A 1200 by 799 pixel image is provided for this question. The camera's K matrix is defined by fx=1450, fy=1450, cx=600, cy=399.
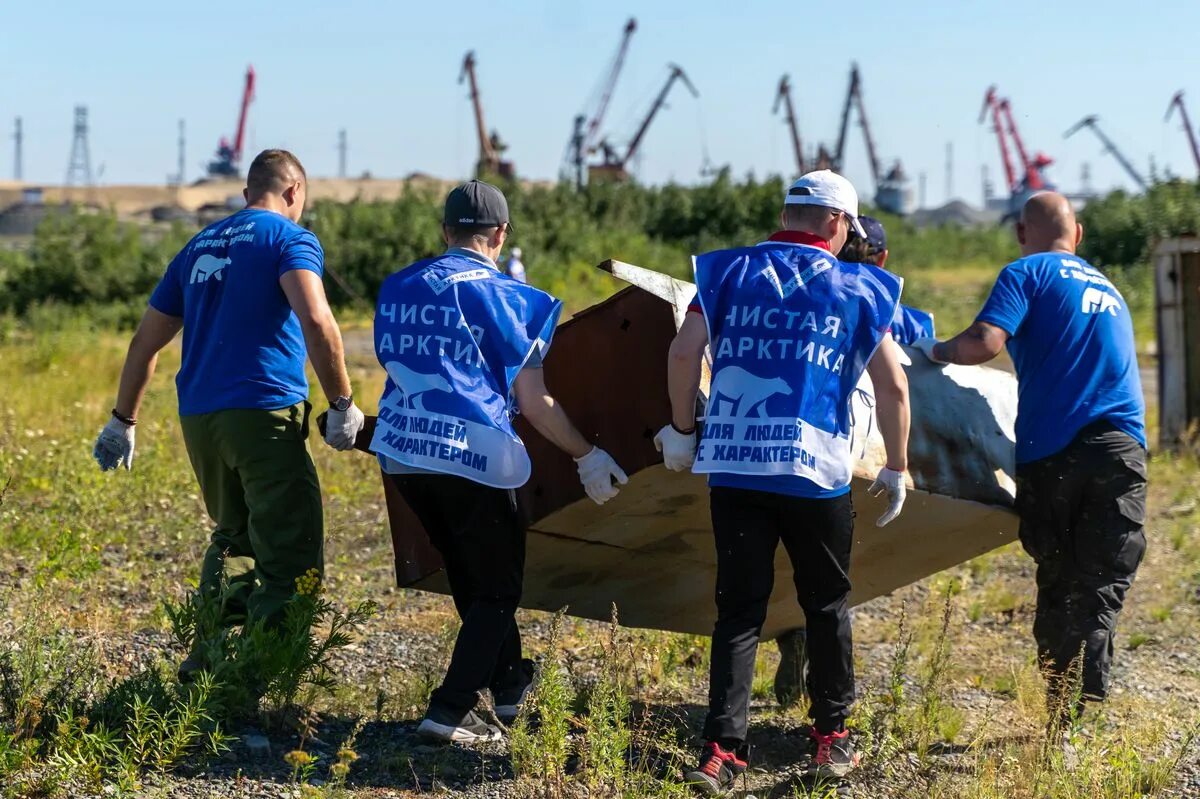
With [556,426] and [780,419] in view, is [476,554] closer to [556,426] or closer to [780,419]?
[556,426]

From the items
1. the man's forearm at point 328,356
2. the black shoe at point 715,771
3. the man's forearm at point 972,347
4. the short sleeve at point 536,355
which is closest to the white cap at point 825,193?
the man's forearm at point 972,347

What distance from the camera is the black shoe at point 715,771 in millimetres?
4008

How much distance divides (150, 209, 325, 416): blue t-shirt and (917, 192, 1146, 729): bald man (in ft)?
7.09

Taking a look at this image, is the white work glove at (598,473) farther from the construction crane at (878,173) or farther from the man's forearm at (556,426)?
the construction crane at (878,173)

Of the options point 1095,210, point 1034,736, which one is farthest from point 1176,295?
point 1095,210


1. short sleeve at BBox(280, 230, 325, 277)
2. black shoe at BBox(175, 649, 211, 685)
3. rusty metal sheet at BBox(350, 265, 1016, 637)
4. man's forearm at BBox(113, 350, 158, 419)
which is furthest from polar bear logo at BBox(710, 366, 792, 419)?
man's forearm at BBox(113, 350, 158, 419)

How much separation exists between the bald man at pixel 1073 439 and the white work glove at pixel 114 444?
278 cm

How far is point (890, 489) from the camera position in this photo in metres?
4.38

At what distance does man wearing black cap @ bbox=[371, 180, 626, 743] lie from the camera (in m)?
4.29

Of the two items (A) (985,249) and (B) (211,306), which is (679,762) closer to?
(B) (211,306)

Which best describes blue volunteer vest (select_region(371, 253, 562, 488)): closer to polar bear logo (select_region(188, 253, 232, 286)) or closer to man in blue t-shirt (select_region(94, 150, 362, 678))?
man in blue t-shirt (select_region(94, 150, 362, 678))

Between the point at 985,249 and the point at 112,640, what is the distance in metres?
56.0

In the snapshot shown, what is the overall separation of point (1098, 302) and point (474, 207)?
2.15 m

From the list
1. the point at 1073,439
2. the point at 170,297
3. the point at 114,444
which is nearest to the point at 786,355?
the point at 1073,439
